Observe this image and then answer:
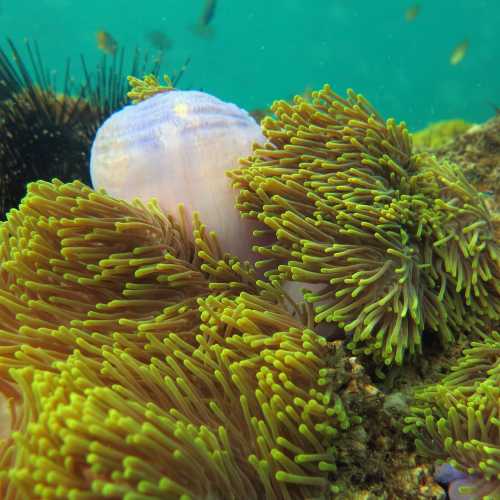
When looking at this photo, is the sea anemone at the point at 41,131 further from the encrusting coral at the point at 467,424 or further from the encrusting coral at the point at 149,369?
the encrusting coral at the point at 467,424

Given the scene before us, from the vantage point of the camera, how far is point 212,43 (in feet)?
147

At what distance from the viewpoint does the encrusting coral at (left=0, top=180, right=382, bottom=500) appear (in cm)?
100

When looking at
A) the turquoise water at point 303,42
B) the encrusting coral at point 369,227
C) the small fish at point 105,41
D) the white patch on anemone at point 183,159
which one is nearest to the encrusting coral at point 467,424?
the encrusting coral at point 369,227

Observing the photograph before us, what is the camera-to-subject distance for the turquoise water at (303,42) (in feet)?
109

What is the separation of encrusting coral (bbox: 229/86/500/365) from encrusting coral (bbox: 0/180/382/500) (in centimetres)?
17

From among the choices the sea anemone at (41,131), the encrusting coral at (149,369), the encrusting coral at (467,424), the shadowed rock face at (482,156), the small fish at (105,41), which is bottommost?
the encrusting coral at (467,424)

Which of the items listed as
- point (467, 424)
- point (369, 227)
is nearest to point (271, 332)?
point (369, 227)

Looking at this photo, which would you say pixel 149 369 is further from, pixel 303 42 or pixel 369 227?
pixel 303 42

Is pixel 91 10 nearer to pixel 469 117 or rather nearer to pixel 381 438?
pixel 469 117

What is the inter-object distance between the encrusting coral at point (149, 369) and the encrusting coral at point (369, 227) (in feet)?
0.57

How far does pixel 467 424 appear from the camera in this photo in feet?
4.14

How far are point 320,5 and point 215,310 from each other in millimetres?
45342

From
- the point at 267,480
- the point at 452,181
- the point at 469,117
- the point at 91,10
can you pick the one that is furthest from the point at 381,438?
the point at 91,10

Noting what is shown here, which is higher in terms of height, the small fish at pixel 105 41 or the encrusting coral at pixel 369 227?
the small fish at pixel 105 41
